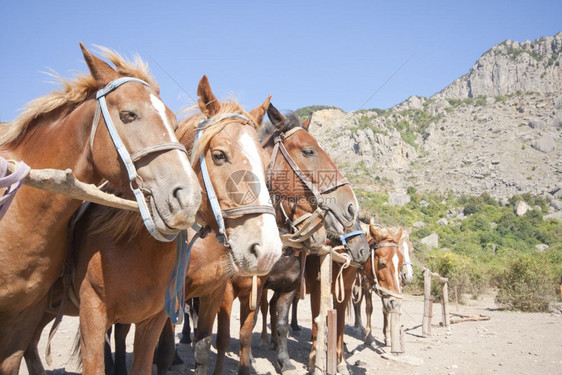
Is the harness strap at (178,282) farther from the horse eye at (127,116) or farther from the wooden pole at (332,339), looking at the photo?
the wooden pole at (332,339)

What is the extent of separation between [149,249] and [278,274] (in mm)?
3478

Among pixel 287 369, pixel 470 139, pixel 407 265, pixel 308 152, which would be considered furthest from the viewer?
pixel 470 139

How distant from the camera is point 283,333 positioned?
5.82 metres

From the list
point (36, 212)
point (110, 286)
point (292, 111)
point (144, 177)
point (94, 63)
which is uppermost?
point (292, 111)

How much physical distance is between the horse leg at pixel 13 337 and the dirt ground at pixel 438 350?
2196mm

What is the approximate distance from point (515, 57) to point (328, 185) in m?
137

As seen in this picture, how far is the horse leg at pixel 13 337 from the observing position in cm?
240

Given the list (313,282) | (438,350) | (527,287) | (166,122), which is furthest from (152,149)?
(527,287)

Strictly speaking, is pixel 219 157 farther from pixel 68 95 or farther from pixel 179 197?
Result: pixel 68 95

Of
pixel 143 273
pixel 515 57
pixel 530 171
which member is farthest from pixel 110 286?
pixel 515 57

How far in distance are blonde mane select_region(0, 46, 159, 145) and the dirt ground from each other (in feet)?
10.1

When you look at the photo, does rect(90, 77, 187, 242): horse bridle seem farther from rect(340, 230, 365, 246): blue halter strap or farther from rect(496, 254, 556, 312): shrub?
rect(496, 254, 556, 312): shrub

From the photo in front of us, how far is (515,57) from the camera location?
4579 inches

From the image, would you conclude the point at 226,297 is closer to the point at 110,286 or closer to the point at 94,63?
the point at 110,286
